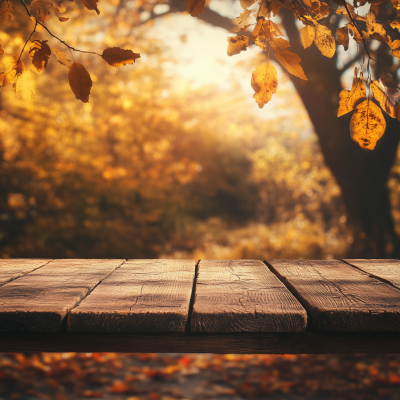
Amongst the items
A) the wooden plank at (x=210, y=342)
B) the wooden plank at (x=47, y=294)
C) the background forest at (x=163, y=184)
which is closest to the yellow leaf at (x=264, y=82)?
the wooden plank at (x=210, y=342)

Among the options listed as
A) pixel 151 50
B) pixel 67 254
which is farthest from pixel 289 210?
pixel 67 254

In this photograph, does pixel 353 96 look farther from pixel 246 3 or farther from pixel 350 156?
pixel 350 156

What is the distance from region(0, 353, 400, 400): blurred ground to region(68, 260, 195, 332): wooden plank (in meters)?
2.32

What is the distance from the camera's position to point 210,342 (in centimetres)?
120

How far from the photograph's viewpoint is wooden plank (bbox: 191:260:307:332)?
45.1 inches

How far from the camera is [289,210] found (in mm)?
12547

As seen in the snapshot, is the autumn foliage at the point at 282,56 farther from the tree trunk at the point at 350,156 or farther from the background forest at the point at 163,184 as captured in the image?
the tree trunk at the point at 350,156

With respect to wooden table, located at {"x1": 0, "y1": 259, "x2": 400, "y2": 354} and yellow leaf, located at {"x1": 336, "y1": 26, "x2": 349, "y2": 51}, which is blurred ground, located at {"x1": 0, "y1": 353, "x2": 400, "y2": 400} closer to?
wooden table, located at {"x1": 0, "y1": 259, "x2": 400, "y2": 354}

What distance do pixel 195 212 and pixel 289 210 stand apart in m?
3.67

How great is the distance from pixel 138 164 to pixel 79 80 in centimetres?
720

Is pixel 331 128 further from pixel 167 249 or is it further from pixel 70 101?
pixel 70 101

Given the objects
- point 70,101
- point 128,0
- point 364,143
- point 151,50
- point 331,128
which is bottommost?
point 364,143

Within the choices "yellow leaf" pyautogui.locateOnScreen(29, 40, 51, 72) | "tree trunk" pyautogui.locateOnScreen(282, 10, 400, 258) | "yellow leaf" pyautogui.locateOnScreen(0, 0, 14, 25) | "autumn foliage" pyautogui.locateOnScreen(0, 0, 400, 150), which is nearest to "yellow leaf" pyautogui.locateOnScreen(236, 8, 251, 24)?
"autumn foliage" pyautogui.locateOnScreen(0, 0, 400, 150)

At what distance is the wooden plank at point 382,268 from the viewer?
157cm
